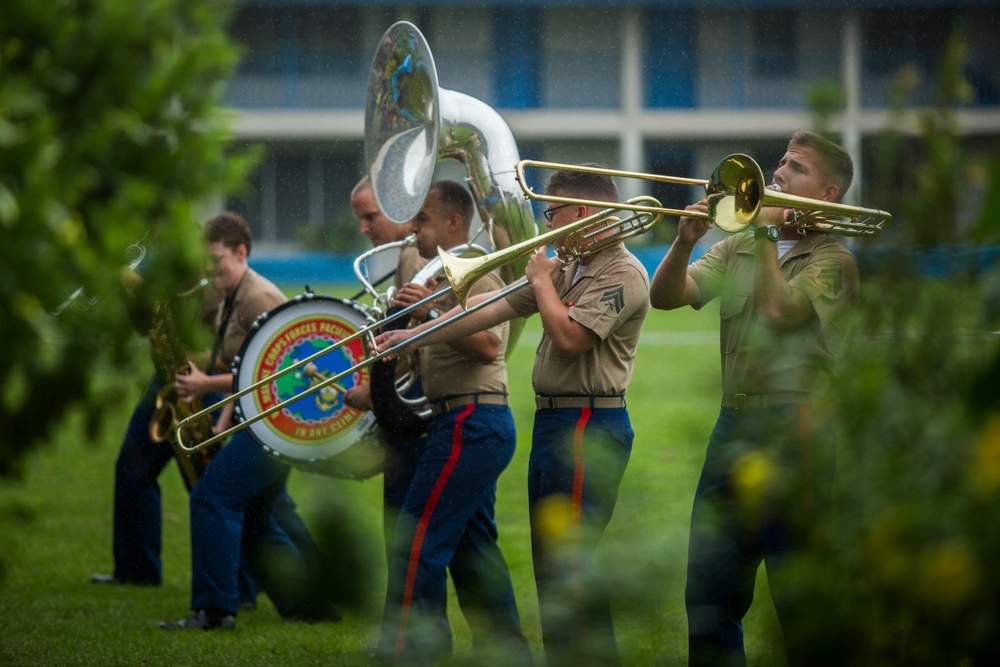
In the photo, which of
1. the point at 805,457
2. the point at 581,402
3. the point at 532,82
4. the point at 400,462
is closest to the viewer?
the point at 805,457

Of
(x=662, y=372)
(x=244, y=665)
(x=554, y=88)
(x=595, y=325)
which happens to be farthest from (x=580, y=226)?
(x=554, y=88)

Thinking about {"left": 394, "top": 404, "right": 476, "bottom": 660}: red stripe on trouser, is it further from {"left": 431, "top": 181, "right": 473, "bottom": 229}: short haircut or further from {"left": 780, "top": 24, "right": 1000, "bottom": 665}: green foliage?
{"left": 780, "top": 24, "right": 1000, "bottom": 665}: green foliage

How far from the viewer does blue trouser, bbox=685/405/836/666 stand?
1.21 metres

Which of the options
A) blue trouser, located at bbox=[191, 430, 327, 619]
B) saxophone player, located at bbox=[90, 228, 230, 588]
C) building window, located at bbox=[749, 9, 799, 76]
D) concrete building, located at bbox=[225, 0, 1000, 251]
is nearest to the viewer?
blue trouser, located at bbox=[191, 430, 327, 619]

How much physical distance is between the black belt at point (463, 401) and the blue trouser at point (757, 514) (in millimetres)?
2295

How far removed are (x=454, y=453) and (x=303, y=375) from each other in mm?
807

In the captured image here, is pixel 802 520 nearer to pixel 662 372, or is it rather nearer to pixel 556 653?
pixel 556 653

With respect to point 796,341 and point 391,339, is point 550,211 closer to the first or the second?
point 391,339

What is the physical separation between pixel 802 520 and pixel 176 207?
0.80 metres

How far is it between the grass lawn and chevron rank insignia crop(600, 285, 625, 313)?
0.45 metres

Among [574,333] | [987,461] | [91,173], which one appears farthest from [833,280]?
[574,333]

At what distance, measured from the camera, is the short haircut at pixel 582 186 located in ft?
12.2

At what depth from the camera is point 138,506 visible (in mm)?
5379

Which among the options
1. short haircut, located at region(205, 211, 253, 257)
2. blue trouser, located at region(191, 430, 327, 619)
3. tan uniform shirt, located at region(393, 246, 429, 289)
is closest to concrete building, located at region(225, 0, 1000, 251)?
short haircut, located at region(205, 211, 253, 257)
